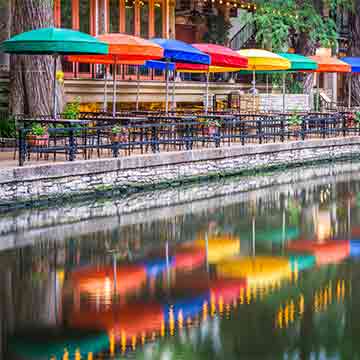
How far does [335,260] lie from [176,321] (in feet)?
15.2

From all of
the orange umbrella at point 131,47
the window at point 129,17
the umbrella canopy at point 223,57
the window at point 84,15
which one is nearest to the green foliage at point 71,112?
the orange umbrella at point 131,47

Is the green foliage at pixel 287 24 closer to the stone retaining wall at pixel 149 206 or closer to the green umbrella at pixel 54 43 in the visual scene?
the stone retaining wall at pixel 149 206

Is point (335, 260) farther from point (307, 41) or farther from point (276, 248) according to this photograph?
point (307, 41)

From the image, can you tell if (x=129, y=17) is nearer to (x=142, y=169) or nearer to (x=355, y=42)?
(x=355, y=42)

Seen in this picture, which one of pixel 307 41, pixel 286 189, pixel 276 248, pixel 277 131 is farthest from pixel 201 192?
pixel 307 41

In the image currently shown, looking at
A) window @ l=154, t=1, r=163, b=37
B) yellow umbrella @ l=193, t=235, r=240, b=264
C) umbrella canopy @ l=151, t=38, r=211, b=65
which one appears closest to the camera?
yellow umbrella @ l=193, t=235, r=240, b=264

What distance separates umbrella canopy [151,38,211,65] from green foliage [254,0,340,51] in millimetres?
12562

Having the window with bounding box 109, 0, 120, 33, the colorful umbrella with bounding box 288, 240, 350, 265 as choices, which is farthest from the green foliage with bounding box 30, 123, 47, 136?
the window with bounding box 109, 0, 120, 33

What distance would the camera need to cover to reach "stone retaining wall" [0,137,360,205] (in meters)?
19.9

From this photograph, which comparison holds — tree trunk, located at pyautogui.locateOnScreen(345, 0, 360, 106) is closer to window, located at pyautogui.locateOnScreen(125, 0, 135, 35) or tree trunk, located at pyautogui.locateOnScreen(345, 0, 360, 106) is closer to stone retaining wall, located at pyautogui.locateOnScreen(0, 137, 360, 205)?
window, located at pyautogui.locateOnScreen(125, 0, 135, 35)

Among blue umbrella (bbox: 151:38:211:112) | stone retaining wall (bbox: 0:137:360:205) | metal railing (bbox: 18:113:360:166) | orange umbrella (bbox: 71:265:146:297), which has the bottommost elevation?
orange umbrella (bbox: 71:265:146:297)

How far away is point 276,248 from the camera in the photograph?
648 inches

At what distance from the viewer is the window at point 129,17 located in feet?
124

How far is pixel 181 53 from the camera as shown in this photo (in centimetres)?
2775
